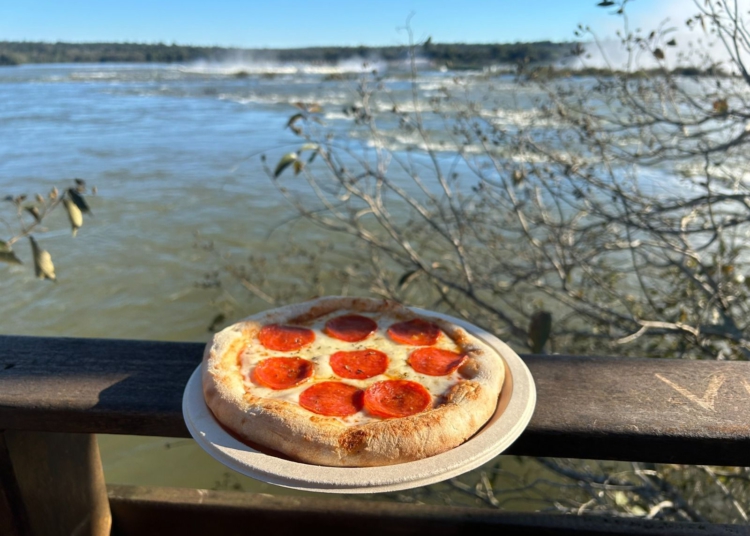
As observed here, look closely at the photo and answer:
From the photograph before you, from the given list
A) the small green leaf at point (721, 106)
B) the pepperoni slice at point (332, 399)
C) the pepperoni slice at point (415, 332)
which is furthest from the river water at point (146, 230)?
the pepperoni slice at point (332, 399)

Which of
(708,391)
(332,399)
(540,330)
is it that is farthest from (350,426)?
(540,330)

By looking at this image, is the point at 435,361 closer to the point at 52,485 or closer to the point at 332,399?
the point at 332,399

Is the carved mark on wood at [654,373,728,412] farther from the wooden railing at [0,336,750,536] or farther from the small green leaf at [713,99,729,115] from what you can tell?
the small green leaf at [713,99,729,115]

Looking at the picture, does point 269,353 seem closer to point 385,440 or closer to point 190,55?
point 385,440

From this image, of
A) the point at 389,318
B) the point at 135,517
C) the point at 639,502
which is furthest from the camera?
the point at 639,502

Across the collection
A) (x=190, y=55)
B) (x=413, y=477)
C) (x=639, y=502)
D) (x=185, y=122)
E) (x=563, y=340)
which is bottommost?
(x=639, y=502)

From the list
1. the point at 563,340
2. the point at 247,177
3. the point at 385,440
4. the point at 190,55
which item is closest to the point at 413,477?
the point at 385,440
